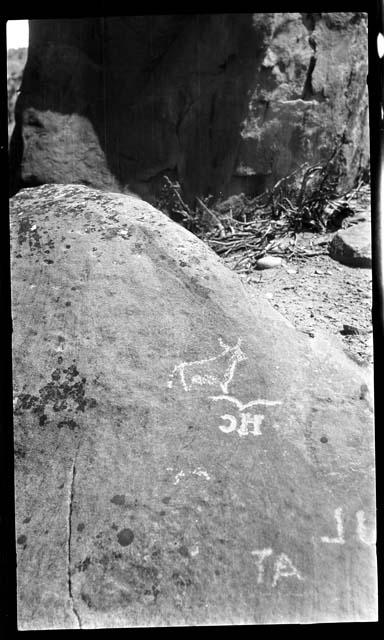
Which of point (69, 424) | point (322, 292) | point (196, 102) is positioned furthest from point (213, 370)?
point (196, 102)

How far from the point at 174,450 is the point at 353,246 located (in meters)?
1.35

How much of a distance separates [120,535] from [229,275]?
3.91 feet

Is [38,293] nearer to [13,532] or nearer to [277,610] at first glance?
[13,532]

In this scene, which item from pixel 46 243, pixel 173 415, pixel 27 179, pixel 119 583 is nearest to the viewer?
pixel 119 583

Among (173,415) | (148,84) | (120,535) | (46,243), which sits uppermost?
(148,84)

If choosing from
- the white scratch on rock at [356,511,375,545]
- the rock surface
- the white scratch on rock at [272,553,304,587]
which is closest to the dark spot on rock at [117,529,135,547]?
the white scratch on rock at [272,553,304,587]

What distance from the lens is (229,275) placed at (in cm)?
286

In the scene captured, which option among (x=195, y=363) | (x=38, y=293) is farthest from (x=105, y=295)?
(x=195, y=363)

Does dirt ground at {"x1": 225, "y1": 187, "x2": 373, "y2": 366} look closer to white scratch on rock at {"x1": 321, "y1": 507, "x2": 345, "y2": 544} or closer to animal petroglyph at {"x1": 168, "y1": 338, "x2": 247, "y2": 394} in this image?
animal petroglyph at {"x1": 168, "y1": 338, "x2": 247, "y2": 394}

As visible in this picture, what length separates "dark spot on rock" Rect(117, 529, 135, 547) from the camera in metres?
2.43

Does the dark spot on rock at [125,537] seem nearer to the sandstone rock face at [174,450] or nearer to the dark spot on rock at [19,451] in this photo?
the sandstone rock face at [174,450]

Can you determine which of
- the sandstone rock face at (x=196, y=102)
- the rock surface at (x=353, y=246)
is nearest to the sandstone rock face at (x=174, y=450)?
the rock surface at (x=353, y=246)

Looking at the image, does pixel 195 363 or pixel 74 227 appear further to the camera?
pixel 74 227

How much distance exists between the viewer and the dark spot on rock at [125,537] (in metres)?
2.43
